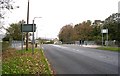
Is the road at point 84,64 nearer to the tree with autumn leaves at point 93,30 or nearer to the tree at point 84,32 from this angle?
the tree with autumn leaves at point 93,30

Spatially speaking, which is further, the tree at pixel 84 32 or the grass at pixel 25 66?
the tree at pixel 84 32

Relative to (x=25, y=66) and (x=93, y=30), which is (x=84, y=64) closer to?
(x=25, y=66)

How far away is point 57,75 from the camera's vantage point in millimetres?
14602

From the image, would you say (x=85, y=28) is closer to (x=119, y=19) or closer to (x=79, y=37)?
(x=79, y=37)

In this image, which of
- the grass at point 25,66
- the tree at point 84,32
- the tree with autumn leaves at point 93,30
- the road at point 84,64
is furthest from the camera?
the tree at point 84,32

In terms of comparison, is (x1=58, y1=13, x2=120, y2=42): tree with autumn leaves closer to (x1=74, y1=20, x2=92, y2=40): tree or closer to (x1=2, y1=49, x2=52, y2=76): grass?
(x1=74, y1=20, x2=92, y2=40): tree

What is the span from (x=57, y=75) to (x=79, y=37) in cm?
11571

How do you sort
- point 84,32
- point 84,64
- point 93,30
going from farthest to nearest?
point 84,32
point 93,30
point 84,64

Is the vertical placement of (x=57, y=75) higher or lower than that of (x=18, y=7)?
lower

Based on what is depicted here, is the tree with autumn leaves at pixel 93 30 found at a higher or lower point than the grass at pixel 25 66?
higher

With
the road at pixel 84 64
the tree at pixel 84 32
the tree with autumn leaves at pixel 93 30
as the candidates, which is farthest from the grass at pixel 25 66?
the tree at pixel 84 32

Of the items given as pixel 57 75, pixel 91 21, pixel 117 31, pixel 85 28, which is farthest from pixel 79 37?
pixel 57 75

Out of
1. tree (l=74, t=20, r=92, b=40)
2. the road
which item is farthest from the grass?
tree (l=74, t=20, r=92, b=40)

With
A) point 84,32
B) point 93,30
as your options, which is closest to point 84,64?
point 93,30
